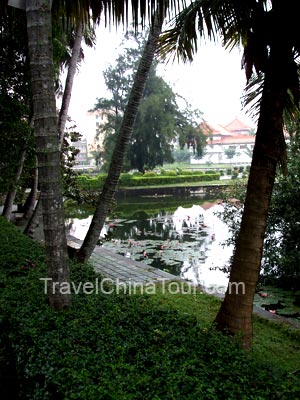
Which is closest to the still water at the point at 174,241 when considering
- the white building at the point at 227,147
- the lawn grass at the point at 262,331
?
the lawn grass at the point at 262,331

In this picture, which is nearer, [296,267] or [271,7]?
[271,7]

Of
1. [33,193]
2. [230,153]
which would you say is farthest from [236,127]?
[33,193]

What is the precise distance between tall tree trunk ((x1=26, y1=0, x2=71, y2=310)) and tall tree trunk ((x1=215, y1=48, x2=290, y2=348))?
4.39ft

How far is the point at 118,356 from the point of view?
2.28 metres

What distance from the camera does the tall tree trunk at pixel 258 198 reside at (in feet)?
10.1

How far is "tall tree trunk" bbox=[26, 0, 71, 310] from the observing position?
112 inches

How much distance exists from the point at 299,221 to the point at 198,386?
5.17 metres

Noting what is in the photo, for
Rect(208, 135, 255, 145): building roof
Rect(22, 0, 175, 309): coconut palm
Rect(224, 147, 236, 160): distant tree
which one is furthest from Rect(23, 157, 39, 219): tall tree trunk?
Rect(208, 135, 255, 145): building roof

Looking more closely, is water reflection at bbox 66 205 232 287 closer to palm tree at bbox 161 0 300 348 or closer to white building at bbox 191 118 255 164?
palm tree at bbox 161 0 300 348

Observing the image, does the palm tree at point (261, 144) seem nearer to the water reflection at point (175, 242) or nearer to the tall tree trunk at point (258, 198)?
the tall tree trunk at point (258, 198)

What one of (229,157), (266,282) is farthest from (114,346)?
(229,157)

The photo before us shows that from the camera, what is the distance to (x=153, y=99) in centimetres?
3097

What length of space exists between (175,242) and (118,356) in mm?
9218

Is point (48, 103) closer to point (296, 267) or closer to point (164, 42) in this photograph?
point (164, 42)
